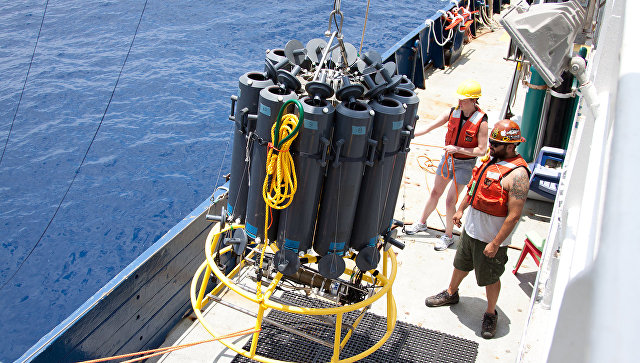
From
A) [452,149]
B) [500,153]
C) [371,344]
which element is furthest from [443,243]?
[500,153]

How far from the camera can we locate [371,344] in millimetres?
5172

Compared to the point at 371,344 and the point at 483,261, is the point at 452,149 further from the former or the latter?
the point at 371,344

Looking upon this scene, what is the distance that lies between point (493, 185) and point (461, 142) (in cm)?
129

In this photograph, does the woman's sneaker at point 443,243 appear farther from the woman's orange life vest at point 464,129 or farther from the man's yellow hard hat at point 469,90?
the man's yellow hard hat at point 469,90

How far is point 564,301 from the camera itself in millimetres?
998

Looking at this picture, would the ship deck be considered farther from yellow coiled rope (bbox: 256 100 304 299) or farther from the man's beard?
yellow coiled rope (bbox: 256 100 304 299)

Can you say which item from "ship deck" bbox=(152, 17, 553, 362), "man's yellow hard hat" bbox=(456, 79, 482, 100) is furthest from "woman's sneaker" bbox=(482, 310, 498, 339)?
"man's yellow hard hat" bbox=(456, 79, 482, 100)

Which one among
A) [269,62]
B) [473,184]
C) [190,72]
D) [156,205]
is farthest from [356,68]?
[190,72]

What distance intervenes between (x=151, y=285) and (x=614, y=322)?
199 inches

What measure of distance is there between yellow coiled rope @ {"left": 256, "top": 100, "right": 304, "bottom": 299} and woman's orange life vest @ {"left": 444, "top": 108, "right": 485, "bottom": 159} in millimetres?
A: 2707

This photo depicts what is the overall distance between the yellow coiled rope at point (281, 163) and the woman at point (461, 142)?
2.45 meters

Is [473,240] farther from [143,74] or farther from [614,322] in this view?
[143,74]

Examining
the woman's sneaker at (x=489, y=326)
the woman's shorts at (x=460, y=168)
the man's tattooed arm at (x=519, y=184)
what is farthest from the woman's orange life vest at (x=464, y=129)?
the woman's sneaker at (x=489, y=326)

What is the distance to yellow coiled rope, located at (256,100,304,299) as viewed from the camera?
3.56 m
